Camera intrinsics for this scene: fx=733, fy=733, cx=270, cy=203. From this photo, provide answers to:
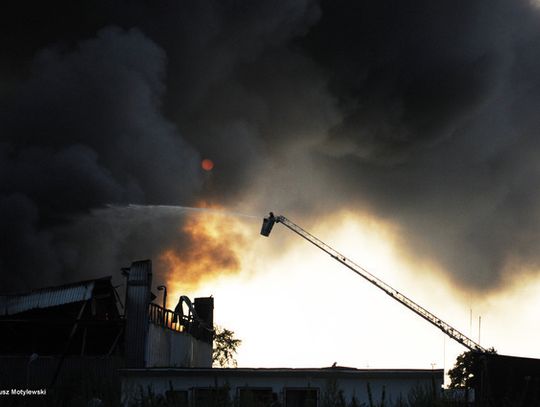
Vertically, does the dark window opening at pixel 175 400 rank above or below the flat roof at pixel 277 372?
below

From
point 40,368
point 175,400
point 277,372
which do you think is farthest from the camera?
point 40,368

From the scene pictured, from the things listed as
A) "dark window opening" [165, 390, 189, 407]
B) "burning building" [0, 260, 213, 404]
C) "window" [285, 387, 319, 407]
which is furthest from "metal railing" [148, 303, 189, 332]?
"dark window opening" [165, 390, 189, 407]

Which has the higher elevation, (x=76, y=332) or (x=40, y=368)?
(x=76, y=332)

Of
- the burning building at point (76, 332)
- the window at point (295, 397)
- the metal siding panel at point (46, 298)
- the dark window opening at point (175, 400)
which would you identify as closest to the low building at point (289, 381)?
the window at point (295, 397)

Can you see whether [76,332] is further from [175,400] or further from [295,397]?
[175,400]

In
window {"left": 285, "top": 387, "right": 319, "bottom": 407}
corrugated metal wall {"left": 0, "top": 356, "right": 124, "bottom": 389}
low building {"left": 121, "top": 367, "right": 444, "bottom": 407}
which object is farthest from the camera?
corrugated metal wall {"left": 0, "top": 356, "right": 124, "bottom": 389}

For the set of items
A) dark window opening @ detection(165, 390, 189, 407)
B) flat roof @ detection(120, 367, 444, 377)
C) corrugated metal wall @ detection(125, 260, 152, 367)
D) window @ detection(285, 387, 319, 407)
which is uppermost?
corrugated metal wall @ detection(125, 260, 152, 367)

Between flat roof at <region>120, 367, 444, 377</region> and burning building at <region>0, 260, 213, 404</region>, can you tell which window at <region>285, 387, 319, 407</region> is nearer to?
flat roof at <region>120, 367, 444, 377</region>

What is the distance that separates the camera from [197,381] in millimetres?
30906

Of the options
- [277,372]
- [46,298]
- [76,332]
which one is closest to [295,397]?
[277,372]

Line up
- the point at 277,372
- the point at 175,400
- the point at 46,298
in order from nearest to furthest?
the point at 175,400
the point at 277,372
the point at 46,298

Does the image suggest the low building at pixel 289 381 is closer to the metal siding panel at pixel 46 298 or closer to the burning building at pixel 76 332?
the burning building at pixel 76 332

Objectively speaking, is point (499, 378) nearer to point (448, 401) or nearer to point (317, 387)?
point (317, 387)

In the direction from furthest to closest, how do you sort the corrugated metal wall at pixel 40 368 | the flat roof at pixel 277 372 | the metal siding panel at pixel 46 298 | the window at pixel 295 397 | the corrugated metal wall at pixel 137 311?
1. the metal siding panel at pixel 46 298
2. the corrugated metal wall at pixel 137 311
3. the corrugated metal wall at pixel 40 368
4. the window at pixel 295 397
5. the flat roof at pixel 277 372
